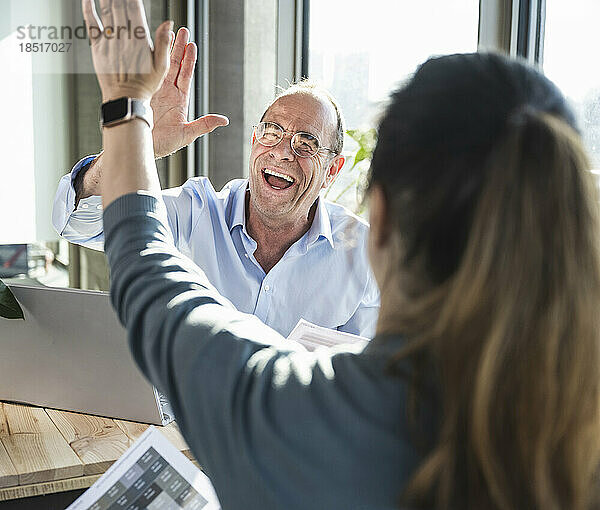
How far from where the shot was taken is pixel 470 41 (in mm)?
2080

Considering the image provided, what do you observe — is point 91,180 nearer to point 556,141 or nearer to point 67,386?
point 67,386

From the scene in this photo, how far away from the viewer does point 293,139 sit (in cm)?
196

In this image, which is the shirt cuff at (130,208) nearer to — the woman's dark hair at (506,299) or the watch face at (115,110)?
the watch face at (115,110)

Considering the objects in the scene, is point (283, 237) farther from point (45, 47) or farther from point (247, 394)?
point (45, 47)

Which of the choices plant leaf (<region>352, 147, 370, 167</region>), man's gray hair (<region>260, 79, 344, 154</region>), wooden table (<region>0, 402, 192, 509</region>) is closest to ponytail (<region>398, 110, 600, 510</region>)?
wooden table (<region>0, 402, 192, 509</region>)

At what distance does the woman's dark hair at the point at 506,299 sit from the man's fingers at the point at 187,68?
86 centimetres

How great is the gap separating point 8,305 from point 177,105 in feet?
1.74

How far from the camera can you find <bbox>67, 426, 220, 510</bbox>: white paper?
114 cm

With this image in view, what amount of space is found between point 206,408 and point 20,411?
100 centimetres

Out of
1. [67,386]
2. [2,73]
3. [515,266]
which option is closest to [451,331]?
[515,266]

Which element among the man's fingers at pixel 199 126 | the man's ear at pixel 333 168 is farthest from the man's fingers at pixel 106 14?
the man's ear at pixel 333 168

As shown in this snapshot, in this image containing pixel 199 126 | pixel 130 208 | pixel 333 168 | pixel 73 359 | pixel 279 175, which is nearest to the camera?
pixel 130 208

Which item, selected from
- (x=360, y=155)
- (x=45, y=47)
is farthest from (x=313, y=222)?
(x=45, y=47)

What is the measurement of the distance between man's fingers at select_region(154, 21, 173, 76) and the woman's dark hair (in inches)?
12.0
